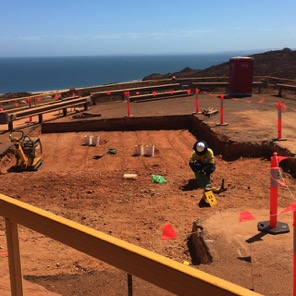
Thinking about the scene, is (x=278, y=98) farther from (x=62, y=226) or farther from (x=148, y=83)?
(x=62, y=226)

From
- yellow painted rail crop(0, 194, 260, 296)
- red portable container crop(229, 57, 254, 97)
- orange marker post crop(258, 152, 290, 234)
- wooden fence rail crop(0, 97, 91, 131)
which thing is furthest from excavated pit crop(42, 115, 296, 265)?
red portable container crop(229, 57, 254, 97)

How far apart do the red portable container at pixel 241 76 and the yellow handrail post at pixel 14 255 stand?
19.4m

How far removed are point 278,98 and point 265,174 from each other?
1183 cm

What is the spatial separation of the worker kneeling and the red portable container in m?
→ 12.5

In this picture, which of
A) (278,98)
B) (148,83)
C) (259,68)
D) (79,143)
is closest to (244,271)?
(79,143)

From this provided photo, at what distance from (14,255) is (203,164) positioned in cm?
706

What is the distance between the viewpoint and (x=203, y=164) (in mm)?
9297

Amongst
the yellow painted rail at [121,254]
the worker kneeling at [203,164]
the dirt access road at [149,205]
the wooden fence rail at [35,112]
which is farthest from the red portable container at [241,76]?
the yellow painted rail at [121,254]

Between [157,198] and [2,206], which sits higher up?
[2,206]

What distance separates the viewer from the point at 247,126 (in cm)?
1386

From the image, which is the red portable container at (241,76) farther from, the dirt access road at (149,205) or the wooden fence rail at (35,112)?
the wooden fence rail at (35,112)

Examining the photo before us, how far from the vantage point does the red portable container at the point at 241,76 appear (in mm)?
20828

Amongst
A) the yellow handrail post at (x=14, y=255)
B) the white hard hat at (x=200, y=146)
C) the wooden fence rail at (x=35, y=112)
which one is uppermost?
the yellow handrail post at (x=14, y=255)

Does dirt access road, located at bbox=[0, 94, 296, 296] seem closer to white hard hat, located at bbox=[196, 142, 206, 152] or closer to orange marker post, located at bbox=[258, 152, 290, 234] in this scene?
orange marker post, located at bbox=[258, 152, 290, 234]
